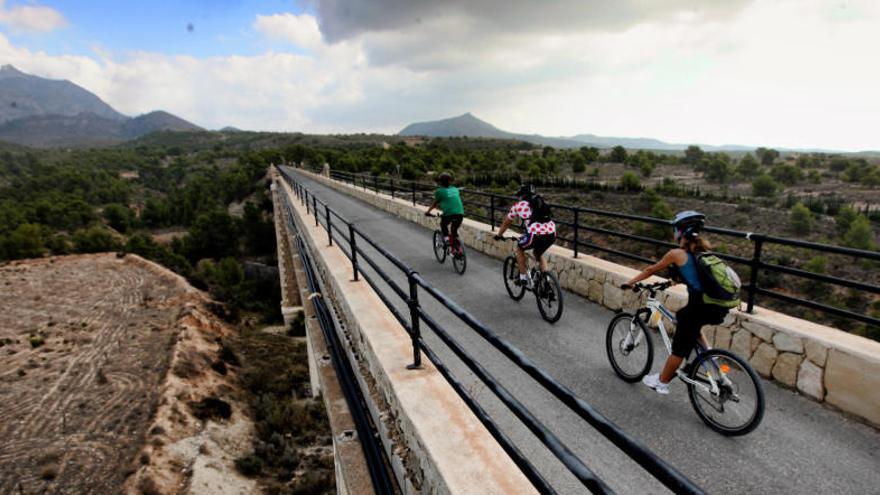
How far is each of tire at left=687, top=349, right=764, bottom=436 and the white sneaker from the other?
0.21 m

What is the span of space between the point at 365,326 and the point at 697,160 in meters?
86.0

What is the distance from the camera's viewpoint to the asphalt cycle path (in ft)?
10.4

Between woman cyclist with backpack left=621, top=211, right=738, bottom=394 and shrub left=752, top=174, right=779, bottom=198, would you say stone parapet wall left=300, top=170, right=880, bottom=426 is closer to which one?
woman cyclist with backpack left=621, top=211, right=738, bottom=394

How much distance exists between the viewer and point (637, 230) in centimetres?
3394

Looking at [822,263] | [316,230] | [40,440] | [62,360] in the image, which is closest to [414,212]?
[316,230]

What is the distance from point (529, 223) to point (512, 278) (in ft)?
3.86

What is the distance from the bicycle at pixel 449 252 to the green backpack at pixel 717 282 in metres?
5.48

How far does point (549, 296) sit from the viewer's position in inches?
243

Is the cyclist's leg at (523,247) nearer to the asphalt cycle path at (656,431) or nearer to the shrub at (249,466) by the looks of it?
the asphalt cycle path at (656,431)

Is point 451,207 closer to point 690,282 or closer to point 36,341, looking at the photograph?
point 690,282

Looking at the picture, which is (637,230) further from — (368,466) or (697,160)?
(697,160)

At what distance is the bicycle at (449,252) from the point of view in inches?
351

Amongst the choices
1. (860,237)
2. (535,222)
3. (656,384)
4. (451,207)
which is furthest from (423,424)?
(860,237)

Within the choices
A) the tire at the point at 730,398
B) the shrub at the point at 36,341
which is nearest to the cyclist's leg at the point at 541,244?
the tire at the point at 730,398
